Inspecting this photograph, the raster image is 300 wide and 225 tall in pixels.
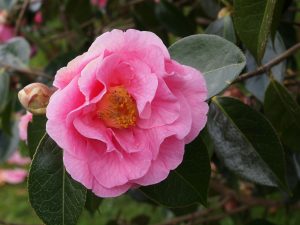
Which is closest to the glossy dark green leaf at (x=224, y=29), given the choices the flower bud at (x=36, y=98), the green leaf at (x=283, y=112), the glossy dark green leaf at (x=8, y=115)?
the green leaf at (x=283, y=112)

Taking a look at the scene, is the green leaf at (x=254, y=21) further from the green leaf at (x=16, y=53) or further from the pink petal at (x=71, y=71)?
the green leaf at (x=16, y=53)

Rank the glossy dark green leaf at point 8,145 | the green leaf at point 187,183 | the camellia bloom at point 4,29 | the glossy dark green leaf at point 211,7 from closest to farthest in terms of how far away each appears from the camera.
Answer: the green leaf at point 187,183 → the glossy dark green leaf at point 211,7 → the glossy dark green leaf at point 8,145 → the camellia bloom at point 4,29

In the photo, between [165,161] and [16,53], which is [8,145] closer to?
[16,53]

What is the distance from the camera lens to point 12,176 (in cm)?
376

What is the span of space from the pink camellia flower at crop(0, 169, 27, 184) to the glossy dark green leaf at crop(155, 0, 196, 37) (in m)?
2.50

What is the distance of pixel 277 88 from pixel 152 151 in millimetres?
321

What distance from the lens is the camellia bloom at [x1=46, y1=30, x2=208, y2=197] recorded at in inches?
27.9

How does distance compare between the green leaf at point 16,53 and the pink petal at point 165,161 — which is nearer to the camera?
the pink petal at point 165,161

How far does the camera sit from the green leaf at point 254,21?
2.64 feet

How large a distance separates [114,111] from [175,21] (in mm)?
789

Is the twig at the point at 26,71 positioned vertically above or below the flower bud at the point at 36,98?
below

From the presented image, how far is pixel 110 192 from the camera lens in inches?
28.9

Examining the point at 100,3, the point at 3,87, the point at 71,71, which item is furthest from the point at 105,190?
the point at 100,3

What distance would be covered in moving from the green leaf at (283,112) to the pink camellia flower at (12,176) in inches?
116
